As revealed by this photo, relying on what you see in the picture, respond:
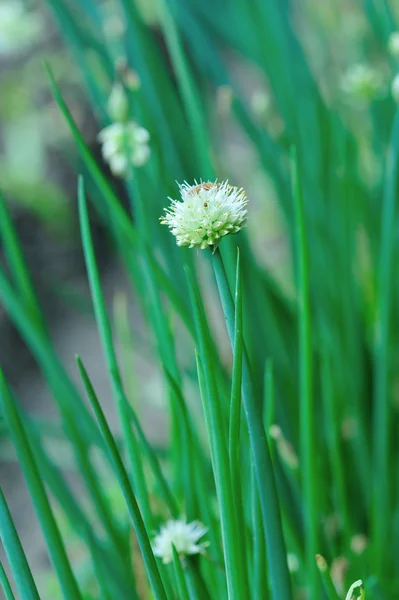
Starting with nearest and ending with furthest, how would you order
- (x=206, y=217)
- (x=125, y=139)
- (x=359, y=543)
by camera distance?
1. (x=206, y=217)
2. (x=125, y=139)
3. (x=359, y=543)

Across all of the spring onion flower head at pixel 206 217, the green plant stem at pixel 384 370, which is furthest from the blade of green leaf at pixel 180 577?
the green plant stem at pixel 384 370

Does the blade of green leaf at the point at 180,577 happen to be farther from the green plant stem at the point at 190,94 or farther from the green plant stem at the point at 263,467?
the green plant stem at the point at 190,94

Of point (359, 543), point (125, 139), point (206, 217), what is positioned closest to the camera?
point (206, 217)

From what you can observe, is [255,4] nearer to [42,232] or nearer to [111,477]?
[111,477]

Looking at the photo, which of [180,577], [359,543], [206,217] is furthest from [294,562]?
[206,217]

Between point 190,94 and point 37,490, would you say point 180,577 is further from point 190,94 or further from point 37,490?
point 190,94

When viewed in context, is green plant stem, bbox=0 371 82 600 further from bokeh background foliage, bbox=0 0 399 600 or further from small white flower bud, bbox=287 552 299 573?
small white flower bud, bbox=287 552 299 573
